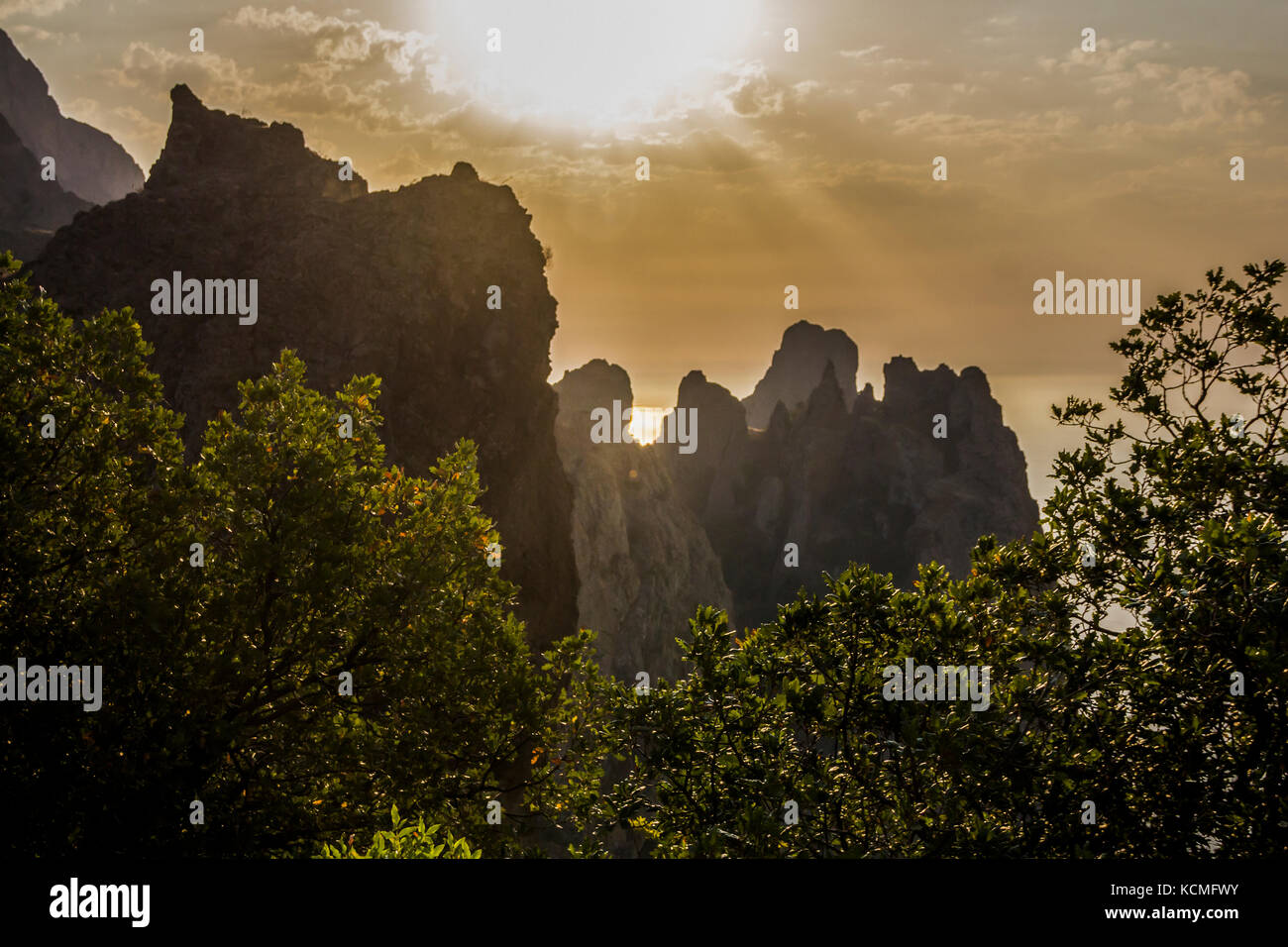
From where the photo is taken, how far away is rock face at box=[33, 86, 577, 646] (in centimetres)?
4375

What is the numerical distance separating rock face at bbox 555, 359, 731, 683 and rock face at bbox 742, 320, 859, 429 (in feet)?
223

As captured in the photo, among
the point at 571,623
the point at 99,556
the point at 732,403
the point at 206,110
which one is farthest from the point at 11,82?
the point at 99,556

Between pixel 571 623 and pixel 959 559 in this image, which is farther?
pixel 959 559

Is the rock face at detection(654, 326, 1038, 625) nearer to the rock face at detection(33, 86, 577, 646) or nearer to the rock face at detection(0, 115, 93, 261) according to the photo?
the rock face at detection(33, 86, 577, 646)

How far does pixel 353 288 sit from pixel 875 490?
9809cm

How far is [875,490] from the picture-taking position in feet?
409

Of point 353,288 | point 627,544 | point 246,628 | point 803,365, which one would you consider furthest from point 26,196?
point 803,365

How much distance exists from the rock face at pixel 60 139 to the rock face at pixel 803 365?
449 feet

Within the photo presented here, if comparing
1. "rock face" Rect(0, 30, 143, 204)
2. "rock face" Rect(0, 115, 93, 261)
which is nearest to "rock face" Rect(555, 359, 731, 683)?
"rock face" Rect(0, 115, 93, 261)

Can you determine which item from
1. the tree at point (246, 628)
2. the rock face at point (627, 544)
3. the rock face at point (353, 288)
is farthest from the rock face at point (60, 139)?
the tree at point (246, 628)

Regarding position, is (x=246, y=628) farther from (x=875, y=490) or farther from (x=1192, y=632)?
(x=875, y=490)

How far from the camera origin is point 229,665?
12.2 metres
